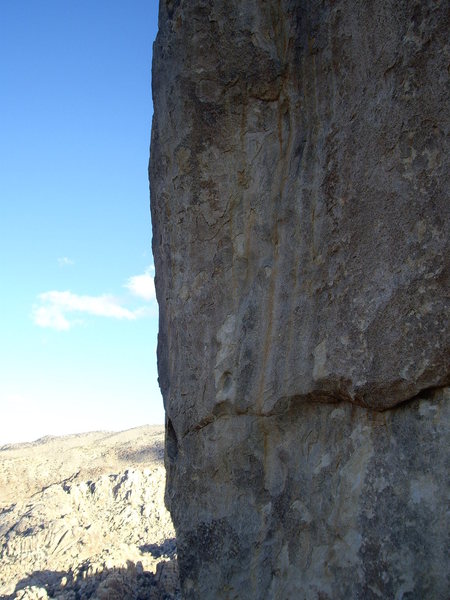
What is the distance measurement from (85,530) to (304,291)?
9.01m

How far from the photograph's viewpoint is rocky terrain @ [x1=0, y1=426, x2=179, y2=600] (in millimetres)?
7734

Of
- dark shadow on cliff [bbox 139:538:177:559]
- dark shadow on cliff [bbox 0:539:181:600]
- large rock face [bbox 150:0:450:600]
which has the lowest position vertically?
dark shadow on cliff [bbox 139:538:177:559]

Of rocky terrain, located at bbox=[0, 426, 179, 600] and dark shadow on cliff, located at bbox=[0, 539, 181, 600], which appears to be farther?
rocky terrain, located at bbox=[0, 426, 179, 600]

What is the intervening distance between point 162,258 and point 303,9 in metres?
2.00

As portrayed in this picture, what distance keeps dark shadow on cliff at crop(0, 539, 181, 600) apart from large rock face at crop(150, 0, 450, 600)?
12.7 feet

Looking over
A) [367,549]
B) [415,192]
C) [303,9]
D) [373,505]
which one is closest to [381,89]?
[415,192]

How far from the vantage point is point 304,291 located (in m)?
3.71

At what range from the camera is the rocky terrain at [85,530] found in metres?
7.73

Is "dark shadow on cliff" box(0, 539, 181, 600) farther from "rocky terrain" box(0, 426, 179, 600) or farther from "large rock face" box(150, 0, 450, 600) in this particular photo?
"large rock face" box(150, 0, 450, 600)

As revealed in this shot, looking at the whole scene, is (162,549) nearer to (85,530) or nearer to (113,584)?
(85,530)

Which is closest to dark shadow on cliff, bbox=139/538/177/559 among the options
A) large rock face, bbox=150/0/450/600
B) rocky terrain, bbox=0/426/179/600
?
rocky terrain, bbox=0/426/179/600

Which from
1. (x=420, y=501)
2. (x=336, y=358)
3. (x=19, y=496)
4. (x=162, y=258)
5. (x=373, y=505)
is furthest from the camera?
(x=19, y=496)

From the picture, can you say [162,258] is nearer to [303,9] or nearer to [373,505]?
[303,9]

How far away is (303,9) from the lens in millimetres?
3871
